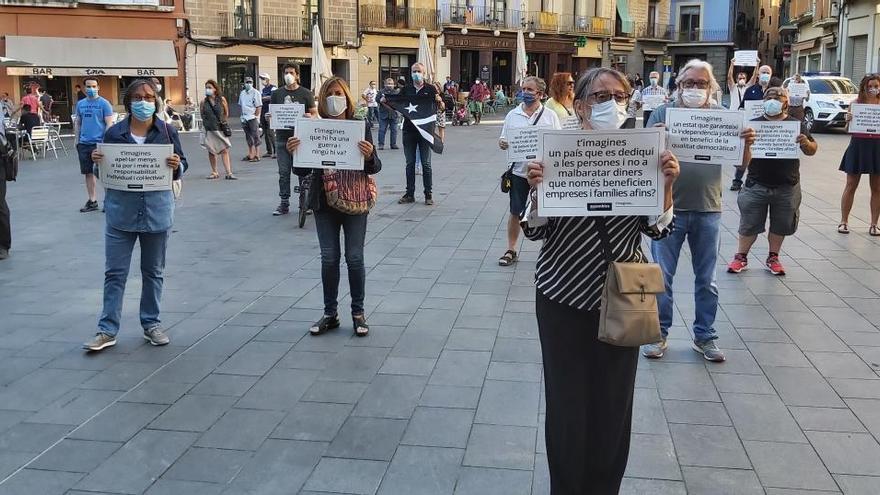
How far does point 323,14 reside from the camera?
127 feet

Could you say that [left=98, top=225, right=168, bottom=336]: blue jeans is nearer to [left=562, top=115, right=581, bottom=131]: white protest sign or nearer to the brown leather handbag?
[left=562, top=115, right=581, bottom=131]: white protest sign

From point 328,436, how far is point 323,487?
0.55 m

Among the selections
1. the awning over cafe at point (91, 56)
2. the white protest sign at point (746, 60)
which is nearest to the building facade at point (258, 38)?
the awning over cafe at point (91, 56)

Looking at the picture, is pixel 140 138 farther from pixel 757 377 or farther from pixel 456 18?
pixel 456 18

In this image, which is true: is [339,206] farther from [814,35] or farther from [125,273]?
[814,35]

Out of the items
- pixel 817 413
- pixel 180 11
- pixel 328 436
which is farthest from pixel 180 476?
pixel 180 11

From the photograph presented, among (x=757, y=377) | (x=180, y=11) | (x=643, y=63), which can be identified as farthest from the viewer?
(x=643, y=63)

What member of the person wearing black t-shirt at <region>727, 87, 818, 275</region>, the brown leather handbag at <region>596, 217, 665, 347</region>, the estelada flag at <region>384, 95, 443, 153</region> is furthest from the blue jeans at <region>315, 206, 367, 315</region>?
the estelada flag at <region>384, 95, 443, 153</region>

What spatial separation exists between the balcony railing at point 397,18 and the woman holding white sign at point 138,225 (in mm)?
35547

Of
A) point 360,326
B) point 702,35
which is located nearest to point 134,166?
point 360,326

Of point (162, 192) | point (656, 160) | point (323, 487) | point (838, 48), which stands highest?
point (838, 48)

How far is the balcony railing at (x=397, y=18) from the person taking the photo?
4028 centimetres

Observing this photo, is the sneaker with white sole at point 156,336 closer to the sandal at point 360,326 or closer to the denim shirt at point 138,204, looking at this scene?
the denim shirt at point 138,204

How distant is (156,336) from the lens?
5836mm
